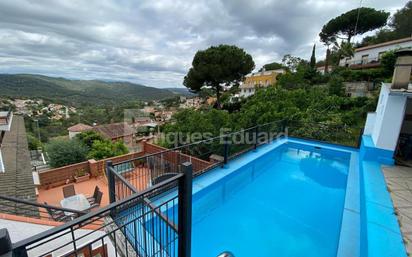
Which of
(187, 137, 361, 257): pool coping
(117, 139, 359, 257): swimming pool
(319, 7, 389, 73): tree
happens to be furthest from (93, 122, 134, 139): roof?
(319, 7, 389, 73): tree

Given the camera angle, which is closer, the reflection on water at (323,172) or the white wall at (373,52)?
the reflection on water at (323,172)

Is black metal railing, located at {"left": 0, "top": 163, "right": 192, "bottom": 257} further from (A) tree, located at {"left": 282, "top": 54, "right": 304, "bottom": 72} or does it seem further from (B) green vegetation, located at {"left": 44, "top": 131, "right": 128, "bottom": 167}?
(A) tree, located at {"left": 282, "top": 54, "right": 304, "bottom": 72}

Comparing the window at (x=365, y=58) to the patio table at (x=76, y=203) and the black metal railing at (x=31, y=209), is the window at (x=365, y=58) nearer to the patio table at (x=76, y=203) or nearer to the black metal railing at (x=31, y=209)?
the patio table at (x=76, y=203)

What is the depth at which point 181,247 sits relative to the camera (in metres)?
1.78

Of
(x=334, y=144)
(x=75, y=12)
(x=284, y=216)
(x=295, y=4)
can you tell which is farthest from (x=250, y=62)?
(x=284, y=216)

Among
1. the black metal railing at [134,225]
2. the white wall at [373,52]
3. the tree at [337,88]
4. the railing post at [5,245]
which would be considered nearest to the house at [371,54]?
the white wall at [373,52]

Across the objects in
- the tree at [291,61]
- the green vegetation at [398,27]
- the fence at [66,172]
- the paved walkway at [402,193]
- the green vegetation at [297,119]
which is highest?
the green vegetation at [398,27]

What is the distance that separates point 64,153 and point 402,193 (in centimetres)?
1174

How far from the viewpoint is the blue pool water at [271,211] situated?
3240 mm

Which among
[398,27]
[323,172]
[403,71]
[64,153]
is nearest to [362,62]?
[398,27]

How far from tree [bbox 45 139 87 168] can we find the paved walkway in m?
11.2

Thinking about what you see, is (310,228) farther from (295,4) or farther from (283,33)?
(283,33)

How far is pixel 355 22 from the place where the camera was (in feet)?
75.3

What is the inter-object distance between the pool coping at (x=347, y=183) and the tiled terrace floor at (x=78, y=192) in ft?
14.4
